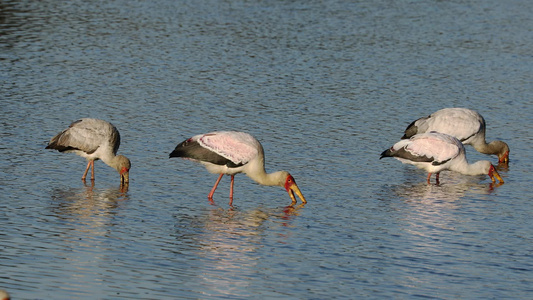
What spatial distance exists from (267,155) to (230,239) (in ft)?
17.6

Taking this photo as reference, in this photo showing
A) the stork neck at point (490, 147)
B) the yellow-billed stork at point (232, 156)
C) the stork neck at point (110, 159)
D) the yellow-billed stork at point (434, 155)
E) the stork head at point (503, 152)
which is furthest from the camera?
the stork neck at point (490, 147)

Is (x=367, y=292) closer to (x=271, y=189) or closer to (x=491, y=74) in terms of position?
(x=271, y=189)

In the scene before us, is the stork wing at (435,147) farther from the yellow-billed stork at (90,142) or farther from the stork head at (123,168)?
the yellow-billed stork at (90,142)

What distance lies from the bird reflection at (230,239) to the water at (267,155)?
0.05m

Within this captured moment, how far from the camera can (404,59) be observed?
31.1 metres

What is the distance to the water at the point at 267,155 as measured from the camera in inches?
507

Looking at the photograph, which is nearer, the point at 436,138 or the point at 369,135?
the point at 436,138

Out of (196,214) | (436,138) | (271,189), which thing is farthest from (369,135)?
(196,214)

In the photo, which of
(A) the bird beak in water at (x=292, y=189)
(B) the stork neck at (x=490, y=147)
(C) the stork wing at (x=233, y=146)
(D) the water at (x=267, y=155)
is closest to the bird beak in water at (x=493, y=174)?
(D) the water at (x=267, y=155)

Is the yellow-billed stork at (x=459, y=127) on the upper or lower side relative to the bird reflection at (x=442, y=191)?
upper

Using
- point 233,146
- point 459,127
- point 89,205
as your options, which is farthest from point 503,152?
point 89,205

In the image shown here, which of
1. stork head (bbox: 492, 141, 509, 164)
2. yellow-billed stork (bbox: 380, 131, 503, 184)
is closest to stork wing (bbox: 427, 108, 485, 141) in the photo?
stork head (bbox: 492, 141, 509, 164)

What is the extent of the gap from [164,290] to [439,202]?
6902 millimetres

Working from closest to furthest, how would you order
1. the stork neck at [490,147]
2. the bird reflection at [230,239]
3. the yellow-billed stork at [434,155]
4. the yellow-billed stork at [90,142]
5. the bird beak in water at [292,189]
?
1. the bird reflection at [230,239]
2. the bird beak in water at [292,189]
3. the yellow-billed stork at [90,142]
4. the yellow-billed stork at [434,155]
5. the stork neck at [490,147]
